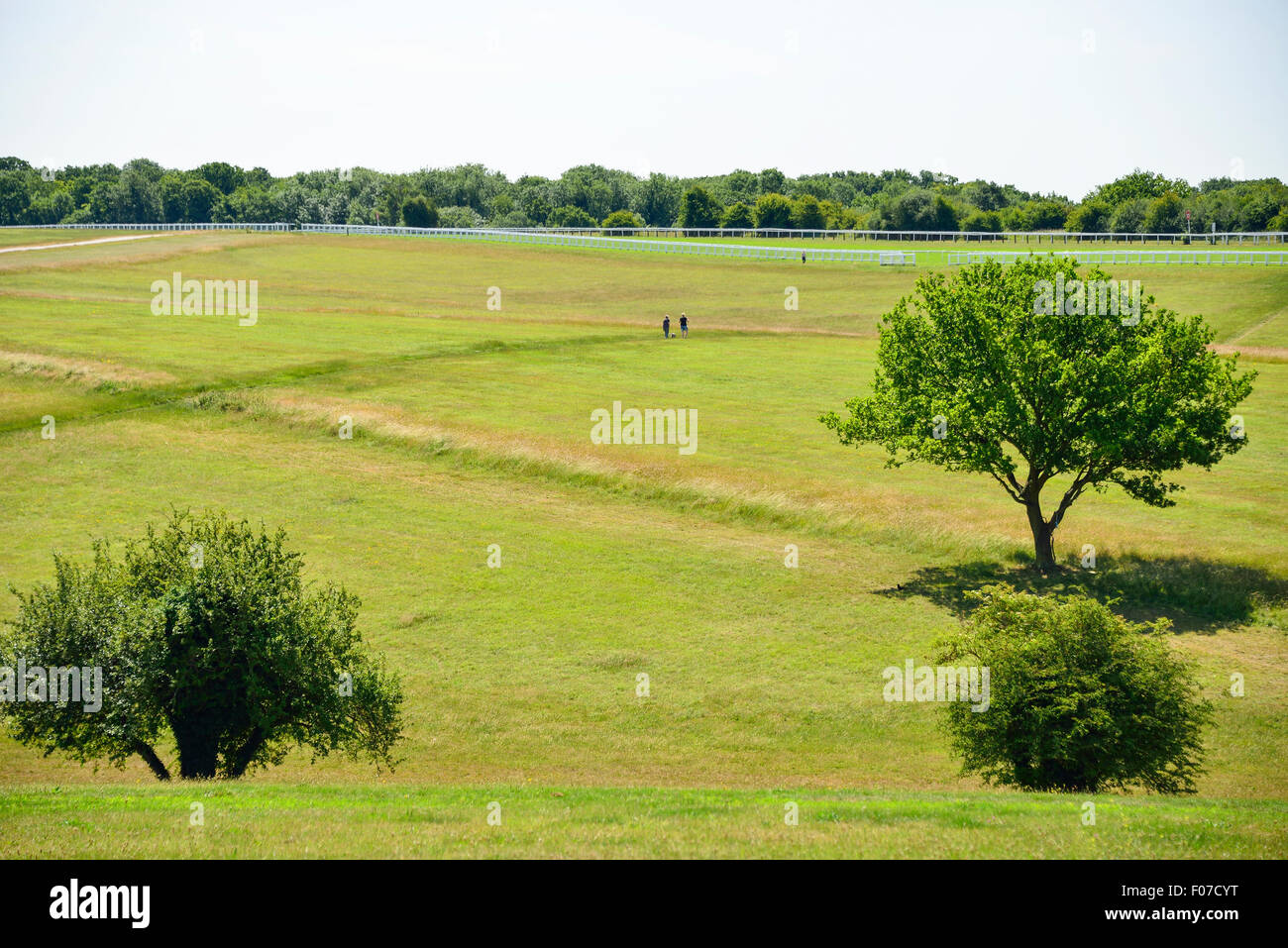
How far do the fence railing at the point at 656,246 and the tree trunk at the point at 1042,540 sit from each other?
265 feet

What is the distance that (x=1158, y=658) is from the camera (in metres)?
25.3

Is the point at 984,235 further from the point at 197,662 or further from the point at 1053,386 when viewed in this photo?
the point at 197,662

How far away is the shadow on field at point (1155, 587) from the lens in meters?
37.1

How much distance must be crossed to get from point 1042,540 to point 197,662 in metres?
31.6

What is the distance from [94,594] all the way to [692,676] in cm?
1766

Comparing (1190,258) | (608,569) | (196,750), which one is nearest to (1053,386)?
(608,569)

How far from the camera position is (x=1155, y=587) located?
3894 cm

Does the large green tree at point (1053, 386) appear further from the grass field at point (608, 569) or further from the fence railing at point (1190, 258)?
the fence railing at point (1190, 258)

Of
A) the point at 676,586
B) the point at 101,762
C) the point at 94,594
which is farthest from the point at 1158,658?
the point at 101,762

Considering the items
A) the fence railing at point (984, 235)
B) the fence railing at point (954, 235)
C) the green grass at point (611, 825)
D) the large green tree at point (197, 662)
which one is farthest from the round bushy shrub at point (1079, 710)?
the fence railing at point (984, 235)

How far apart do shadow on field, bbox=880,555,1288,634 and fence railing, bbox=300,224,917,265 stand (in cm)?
8261

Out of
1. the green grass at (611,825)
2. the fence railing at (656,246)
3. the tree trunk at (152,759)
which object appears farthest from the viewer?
the fence railing at (656,246)

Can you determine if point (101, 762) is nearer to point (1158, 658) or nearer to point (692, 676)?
point (692, 676)

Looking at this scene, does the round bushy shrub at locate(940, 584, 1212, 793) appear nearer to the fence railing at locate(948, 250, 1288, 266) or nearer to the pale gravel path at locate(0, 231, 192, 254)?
the fence railing at locate(948, 250, 1288, 266)
